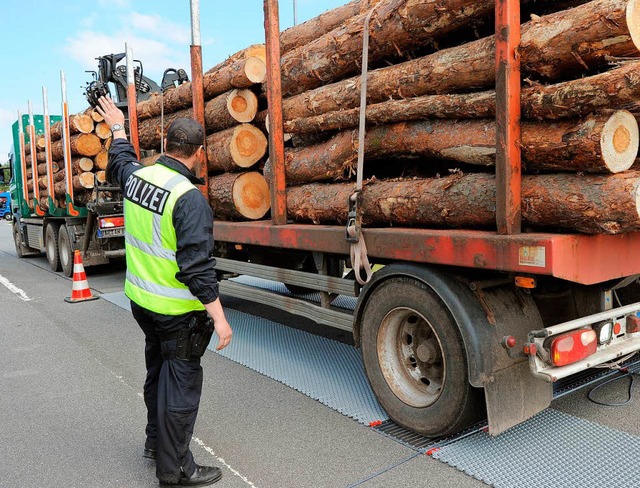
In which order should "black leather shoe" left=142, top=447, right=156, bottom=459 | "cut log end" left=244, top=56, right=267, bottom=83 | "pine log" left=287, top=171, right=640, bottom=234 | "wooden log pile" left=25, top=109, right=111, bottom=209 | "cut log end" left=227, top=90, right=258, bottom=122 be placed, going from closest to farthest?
"pine log" left=287, top=171, right=640, bottom=234 < "black leather shoe" left=142, top=447, right=156, bottom=459 < "cut log end" left=244, top=56, right=267, bottom=83 < "cut log end" left=227, top=90, right=258, bottom=122 < "wooden log pile" left=25, top=109, right=111, bottom=209

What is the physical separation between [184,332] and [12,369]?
10.9 ft

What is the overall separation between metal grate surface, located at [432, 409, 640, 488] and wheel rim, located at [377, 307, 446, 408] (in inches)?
15.9

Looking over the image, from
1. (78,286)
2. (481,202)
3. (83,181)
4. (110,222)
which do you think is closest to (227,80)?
(481,202)

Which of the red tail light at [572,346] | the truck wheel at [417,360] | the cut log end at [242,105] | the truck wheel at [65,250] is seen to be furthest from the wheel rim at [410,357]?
the truck wheel at [65,250]

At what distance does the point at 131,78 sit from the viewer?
7148mm

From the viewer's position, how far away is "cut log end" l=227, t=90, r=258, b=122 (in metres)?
5.69

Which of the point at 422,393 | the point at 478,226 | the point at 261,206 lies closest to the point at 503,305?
the point at 478,226

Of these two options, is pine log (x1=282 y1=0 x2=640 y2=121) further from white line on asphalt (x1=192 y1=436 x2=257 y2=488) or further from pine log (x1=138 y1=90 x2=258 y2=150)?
white line on asphalt (x1=192 y1=436 x2=257 y2=488)

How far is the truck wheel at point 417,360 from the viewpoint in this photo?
3240 mm

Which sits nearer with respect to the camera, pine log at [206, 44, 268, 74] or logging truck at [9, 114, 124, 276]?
pine log at [206, 44, 268, 74]

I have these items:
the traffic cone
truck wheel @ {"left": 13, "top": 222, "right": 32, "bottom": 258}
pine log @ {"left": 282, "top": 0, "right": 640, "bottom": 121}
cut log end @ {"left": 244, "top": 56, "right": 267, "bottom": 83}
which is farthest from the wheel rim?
truck wheel @ {"left": 13, "top": 222, "right": 32, "bottom": 258}

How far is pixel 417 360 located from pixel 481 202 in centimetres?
117

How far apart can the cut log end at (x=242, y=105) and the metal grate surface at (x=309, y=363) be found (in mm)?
2373

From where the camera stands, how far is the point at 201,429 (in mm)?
3814
